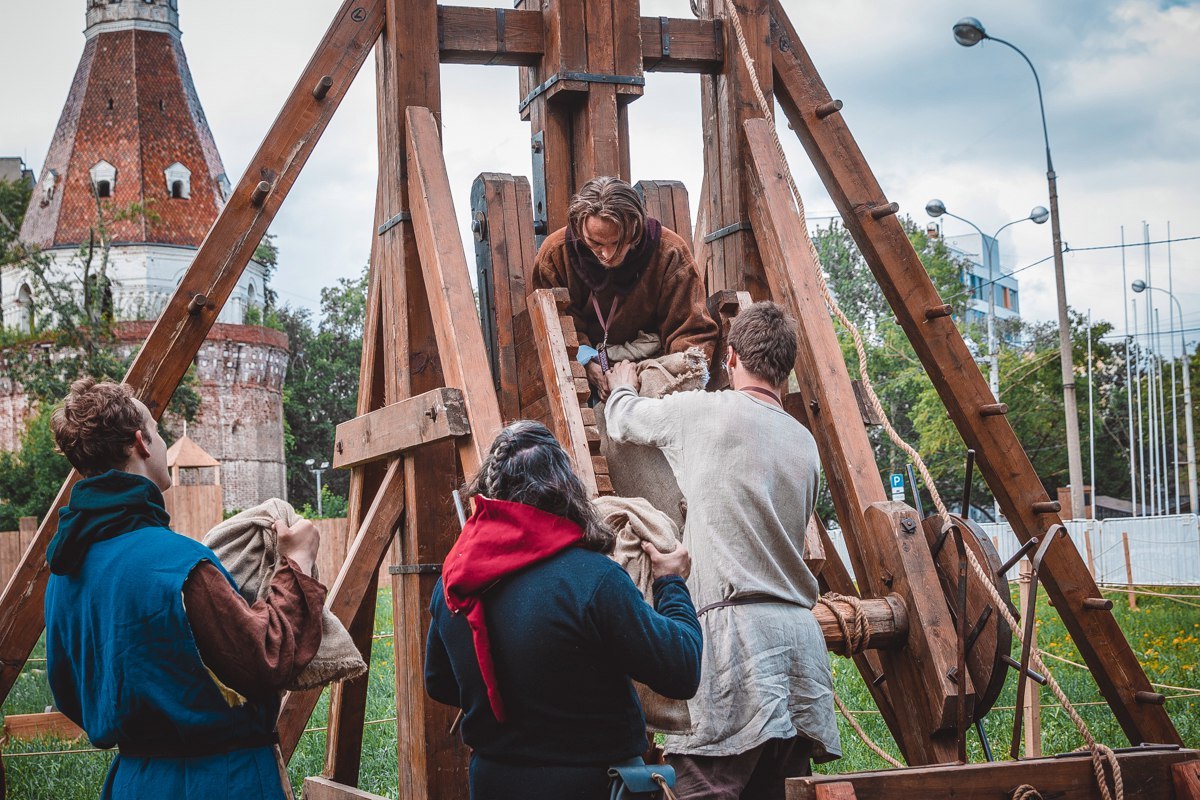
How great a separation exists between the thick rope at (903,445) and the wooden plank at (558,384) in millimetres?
951

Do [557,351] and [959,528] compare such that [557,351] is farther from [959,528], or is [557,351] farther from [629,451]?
[959,528]

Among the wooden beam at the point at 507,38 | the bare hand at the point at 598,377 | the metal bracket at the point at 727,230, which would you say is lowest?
the bare hand at the point at 598,377

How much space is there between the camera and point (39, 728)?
369 inches

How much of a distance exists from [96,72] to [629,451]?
43.5 metres

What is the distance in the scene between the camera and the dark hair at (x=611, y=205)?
4461 mm

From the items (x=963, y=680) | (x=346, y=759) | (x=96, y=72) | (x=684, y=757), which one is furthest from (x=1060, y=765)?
(x=96, y=72)

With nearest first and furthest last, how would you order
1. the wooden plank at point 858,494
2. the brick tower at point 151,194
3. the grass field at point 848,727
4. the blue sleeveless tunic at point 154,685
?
the blue sleeveless tunic at point 154,685
the wooden plank at point 858,494
the grass field at point 848,727
the brick tower at point 151,194

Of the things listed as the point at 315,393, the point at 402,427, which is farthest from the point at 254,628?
the point at 315,393

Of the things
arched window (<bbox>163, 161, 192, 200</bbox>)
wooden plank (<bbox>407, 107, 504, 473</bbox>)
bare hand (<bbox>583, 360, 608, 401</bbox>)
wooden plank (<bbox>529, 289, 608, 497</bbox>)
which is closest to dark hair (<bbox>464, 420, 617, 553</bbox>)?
wooden plank (<bbox>529, 289, 608, 497</bbox>)

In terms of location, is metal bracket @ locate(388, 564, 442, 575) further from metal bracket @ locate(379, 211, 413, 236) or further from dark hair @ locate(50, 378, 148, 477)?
dark hair @ locate(50, 378, 148, 477)

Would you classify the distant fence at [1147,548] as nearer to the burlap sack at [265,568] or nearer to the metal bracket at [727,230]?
the metal bracket at [727,230]

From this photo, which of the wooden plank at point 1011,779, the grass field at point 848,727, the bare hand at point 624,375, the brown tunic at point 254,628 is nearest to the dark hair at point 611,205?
the bare hand at point 624,375

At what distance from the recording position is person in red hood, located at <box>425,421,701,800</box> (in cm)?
270

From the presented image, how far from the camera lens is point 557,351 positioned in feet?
14.4
